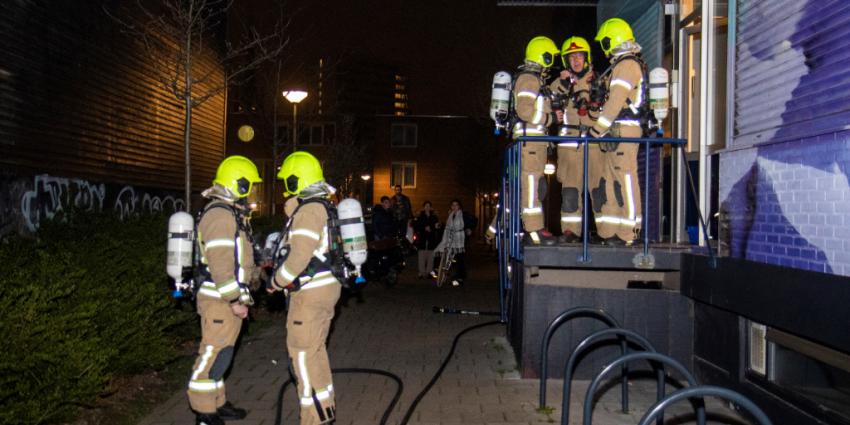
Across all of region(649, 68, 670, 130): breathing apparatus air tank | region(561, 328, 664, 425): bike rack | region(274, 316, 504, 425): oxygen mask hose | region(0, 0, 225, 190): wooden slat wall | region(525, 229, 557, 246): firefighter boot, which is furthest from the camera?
region(0, 0, 225, 190): wooden slat wall

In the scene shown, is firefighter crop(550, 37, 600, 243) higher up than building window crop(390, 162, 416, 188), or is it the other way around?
building window crop(390, 162, 416, 188)

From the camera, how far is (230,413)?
6602 mm

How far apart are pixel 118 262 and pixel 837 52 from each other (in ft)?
20.7

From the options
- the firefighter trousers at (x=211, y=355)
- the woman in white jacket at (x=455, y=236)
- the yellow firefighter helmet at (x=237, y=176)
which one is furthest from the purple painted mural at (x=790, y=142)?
the woman in white jacket at (x=455, y=236)

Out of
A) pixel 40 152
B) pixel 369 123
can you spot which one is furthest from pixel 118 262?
pixel 369 123

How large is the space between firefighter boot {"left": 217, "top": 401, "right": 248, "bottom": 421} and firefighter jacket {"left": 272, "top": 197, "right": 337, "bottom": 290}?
1.30m

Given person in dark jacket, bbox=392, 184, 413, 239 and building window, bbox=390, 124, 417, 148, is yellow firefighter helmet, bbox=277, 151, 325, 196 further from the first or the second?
building window, bbox=390, 124, 417, 148

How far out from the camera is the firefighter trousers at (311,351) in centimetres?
593

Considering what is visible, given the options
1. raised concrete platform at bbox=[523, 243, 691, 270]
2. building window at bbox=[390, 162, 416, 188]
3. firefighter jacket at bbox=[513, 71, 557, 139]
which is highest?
building window at bbox=[390, 162, 416, 188]

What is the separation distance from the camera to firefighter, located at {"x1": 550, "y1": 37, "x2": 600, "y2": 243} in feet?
29.5

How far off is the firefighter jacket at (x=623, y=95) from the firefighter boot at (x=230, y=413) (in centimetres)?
453

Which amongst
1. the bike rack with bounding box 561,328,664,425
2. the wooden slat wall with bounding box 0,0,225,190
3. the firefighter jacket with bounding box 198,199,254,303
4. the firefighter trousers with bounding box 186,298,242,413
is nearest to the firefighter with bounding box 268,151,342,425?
the firefighter jacket with bounding box 198,199,254,303

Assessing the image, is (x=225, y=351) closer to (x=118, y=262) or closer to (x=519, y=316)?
(x=118, y=262)

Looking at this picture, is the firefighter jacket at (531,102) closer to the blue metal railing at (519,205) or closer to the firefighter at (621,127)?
the blue metal railing at (519,205)
